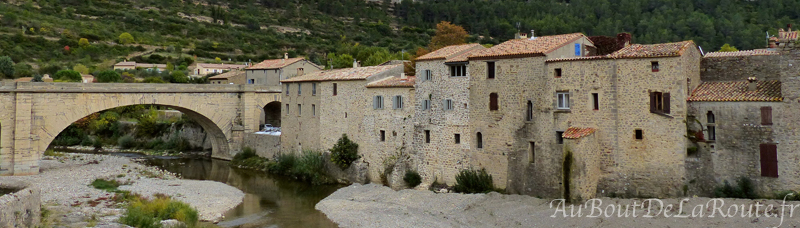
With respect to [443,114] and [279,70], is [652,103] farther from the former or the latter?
[279,70]

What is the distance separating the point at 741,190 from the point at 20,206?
22166 mm

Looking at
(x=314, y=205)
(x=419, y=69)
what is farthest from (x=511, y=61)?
(x=314, y=205)

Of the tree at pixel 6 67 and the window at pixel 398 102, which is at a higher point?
the tree at pixel 6 67

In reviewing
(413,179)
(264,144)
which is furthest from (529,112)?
(264,144)

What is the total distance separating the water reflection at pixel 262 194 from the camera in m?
23.1

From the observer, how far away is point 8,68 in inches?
2314

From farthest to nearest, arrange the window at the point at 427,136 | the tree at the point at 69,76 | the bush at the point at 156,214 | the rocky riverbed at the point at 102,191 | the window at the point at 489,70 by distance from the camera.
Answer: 1. the tree at the point at 69,76
2. the window at the point at 427,136
3. the window at the point at 489,70
4. the rocky riverbed at the point at 102,191
5. the bush at the point at 156,214

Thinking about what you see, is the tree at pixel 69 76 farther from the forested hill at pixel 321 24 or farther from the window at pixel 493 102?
the window at pixel 493 102

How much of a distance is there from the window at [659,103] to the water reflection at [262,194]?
42.6 feet

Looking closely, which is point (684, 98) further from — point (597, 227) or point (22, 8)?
point (22, 8)

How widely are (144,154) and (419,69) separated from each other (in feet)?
93.5

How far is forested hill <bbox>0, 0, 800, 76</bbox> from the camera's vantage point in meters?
67.9

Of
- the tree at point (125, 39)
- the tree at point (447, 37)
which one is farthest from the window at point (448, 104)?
the tree at point (125, 39)

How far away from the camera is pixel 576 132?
2105 cm
